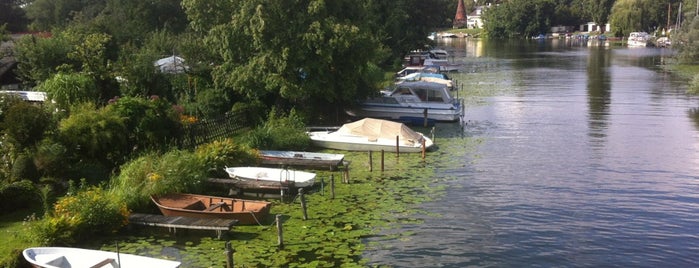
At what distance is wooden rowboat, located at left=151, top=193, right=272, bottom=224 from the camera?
1733 centimetres

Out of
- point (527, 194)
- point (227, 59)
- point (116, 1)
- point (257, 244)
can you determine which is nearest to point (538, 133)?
point (527, 194)

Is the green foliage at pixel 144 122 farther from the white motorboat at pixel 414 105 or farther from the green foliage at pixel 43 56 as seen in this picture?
the white motorboat at pixel 414 105

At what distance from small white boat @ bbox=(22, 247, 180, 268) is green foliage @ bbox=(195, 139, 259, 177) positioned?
8200 millimetres

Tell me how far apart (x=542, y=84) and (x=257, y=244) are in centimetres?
4861

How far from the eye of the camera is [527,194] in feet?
70.5

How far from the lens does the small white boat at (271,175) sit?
70.4 ft

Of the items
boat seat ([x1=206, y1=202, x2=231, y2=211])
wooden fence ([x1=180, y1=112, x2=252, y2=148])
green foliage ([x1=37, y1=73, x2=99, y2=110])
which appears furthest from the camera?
green foliage ([x1=37, y1=73, x2=99, y2=110])

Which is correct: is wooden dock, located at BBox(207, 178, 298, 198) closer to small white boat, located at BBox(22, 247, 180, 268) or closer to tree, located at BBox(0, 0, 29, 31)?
small white boat, located at BBox(22, 247, 180, 268)

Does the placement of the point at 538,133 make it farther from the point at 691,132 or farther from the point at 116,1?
the point at 116,1

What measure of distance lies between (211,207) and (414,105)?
21.5 m

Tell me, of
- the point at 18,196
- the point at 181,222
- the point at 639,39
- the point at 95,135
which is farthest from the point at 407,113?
the point at 639,39

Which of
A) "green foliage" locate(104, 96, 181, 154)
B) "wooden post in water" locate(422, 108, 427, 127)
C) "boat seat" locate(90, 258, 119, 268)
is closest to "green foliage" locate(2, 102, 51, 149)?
"green foliage" locate(104, 96, 181, 154)

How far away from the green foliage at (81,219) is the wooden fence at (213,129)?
23.8 ft

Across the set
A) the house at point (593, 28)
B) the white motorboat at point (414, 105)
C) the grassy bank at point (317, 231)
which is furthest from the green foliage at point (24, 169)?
the house at point (593, 28)
